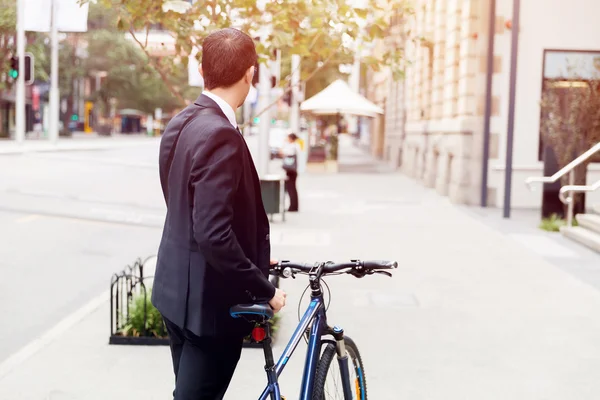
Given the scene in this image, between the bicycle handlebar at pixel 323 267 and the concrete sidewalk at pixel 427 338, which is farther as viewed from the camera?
the concrete sidewalk at pixel 427 338

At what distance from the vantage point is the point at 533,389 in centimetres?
556

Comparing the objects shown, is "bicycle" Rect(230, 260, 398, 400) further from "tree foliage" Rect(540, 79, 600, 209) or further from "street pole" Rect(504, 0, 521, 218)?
"street pole" Rect(504, 0, 521, 218)

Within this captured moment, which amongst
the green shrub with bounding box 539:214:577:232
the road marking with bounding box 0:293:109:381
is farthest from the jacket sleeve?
the green shrub with bounding box 539:214:577:232

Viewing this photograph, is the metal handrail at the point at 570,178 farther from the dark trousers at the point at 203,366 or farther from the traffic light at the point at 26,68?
the traffic light at the point at 26,68

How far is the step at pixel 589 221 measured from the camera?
13367 mm

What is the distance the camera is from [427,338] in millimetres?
6816

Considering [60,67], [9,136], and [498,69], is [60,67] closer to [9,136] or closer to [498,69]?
[9,136]

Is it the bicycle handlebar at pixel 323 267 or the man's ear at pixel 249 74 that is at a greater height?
the man's ear at pixel 249 74

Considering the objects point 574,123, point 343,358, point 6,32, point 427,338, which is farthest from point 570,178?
point 6,32

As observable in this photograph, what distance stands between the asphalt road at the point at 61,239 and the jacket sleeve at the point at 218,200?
12.8 ft

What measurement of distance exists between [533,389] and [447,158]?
17001 millimetres

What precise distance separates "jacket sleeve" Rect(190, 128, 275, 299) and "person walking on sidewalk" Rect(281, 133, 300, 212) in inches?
544

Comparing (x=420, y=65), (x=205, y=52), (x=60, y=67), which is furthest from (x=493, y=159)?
(x=60, y=67)

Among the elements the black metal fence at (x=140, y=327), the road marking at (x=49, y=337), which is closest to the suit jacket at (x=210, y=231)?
the road marking at (x=49, y=337)
